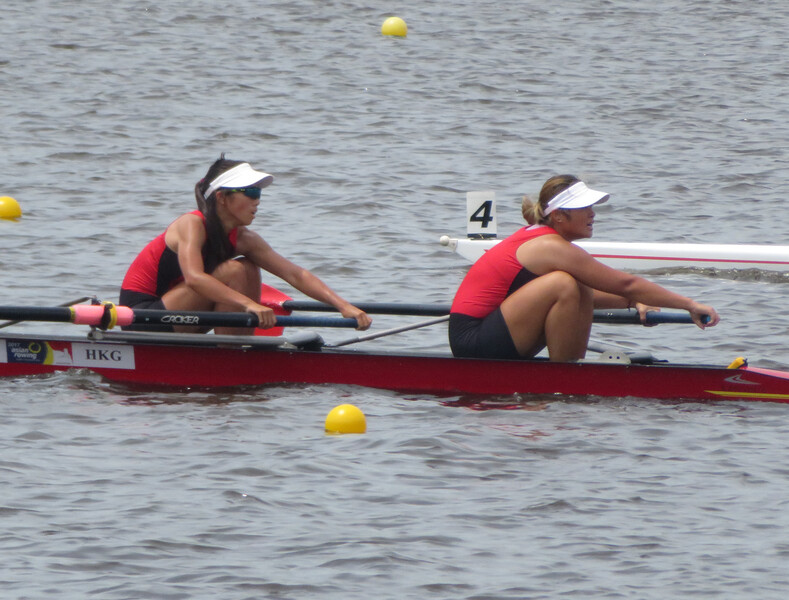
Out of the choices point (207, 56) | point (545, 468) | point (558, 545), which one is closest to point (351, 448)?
point (545, 468)

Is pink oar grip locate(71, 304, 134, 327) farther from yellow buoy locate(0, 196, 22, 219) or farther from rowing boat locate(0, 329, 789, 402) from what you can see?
yellow buoy locate(0, 196, 22, 219)

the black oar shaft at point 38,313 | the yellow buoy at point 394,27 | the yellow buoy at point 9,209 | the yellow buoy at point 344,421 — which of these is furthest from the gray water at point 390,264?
the black oar shaft at point 38,313

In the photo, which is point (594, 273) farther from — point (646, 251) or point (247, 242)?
point (646, 251)

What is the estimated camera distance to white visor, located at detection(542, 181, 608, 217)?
6289 mm

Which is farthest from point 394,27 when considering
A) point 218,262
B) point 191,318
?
point 191,318

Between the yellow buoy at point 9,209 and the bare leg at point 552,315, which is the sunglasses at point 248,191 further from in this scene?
the yellow buoy at point 9,209

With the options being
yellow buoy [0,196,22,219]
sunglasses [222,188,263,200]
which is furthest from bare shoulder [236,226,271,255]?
yellow buoy [0,196,22,219]

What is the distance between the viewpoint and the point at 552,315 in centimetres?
638

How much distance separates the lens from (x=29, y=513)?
5.09 meters

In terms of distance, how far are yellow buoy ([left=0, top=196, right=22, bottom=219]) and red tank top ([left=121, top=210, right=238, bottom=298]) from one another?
16.0 feet

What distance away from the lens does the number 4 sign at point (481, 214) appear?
10.2m

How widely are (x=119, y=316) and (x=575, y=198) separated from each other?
90.7 inches

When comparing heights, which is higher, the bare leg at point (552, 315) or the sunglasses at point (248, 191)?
the sunglasses at point (248, 191)

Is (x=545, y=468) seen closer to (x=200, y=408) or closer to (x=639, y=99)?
(x=200, y=408)
